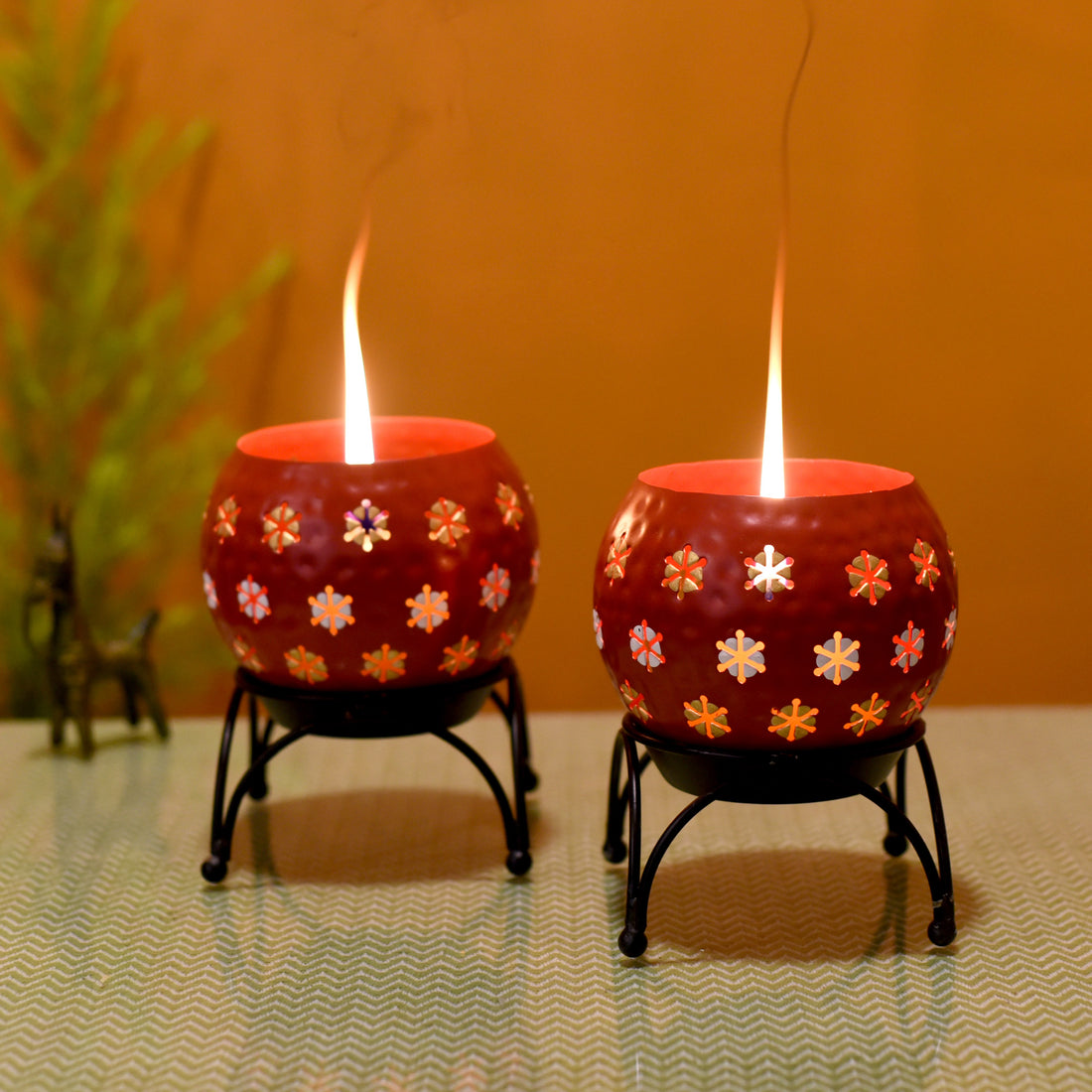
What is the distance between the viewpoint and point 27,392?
1.49 meters

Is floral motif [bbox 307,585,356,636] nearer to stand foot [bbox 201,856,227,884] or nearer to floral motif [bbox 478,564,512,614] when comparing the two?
floral motif [bbox 478,564,512,614]

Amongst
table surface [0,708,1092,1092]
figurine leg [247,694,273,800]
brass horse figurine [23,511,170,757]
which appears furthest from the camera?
brass horse figurine [23,511,170,757]

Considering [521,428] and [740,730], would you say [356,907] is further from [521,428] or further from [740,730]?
[521,428]

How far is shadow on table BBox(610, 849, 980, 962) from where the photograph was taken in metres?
0.90

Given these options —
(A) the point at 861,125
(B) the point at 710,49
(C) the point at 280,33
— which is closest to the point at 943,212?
(A) the point at 861,125

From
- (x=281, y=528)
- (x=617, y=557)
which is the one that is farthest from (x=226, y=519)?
(x=617, y=557)

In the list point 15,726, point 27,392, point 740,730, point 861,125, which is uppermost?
point 861,125

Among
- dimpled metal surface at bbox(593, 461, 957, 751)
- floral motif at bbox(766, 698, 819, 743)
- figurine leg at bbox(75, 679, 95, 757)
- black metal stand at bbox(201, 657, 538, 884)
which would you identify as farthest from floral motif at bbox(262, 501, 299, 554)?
figurine leg at bbox(75, 679, 95, 757)

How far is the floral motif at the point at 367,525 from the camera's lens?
91 centimetres

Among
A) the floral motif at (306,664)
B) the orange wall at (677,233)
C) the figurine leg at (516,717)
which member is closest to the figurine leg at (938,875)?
the figurine leg at (516,717)

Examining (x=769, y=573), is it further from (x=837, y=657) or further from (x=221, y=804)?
(x=221, y=804)

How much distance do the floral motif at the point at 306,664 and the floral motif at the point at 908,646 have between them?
357mm

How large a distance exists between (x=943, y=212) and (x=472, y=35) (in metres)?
0.47

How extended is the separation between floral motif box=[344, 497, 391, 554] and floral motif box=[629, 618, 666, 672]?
178 millimetres
